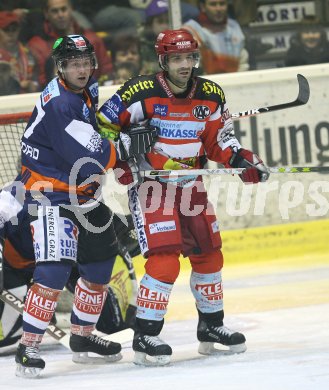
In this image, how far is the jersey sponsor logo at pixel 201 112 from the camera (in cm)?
432

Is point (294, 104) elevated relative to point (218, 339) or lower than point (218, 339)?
elevated

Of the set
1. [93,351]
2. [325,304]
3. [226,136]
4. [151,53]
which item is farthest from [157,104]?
[151,53]

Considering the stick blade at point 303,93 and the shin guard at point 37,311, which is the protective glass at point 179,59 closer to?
the stick blade at point 303,93

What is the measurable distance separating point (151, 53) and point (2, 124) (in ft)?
6.09

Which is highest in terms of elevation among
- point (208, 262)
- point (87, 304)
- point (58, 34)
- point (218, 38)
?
point (58, 34)

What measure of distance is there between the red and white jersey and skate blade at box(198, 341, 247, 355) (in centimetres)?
74

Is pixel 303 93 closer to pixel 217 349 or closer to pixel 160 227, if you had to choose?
pixel 160 227

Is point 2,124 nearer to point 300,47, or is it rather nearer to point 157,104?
point 157,104

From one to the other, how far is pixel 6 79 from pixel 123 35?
807 mm

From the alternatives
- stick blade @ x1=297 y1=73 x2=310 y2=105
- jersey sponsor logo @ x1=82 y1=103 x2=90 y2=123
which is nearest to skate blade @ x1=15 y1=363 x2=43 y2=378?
jersey sponsor logo @ x1=82 y1=103 x2=90 y2=123

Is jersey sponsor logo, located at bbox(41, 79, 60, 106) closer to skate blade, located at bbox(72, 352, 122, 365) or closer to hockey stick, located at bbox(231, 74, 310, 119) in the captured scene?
hockey stick, located at bbox(231, 74, 310, 119)

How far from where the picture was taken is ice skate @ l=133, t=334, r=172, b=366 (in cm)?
421

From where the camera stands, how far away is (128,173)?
4312mm

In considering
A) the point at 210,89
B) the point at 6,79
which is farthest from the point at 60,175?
the point at 6,79
